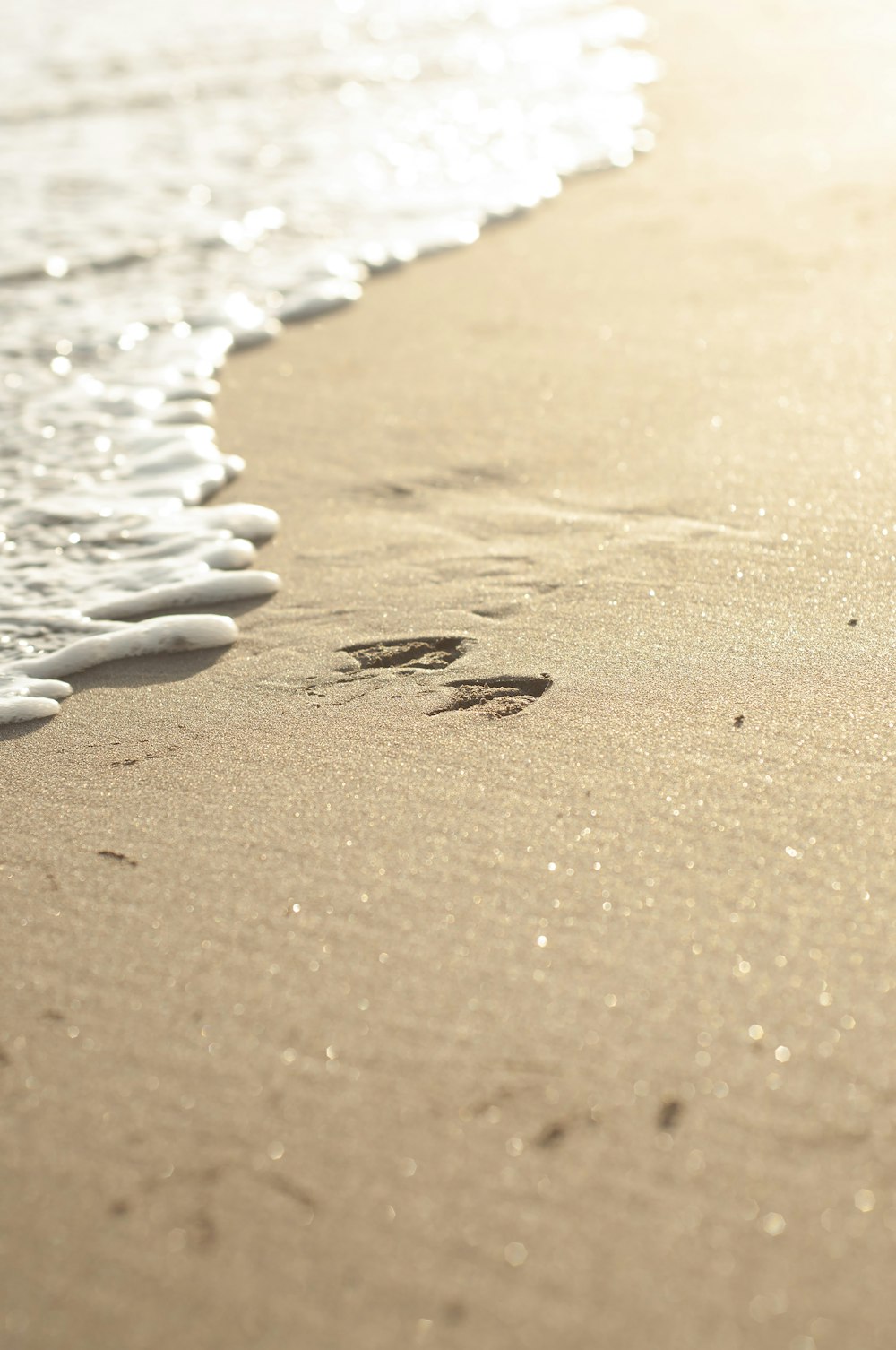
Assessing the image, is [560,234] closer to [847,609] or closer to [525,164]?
[525,164]

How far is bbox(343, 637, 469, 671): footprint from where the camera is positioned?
2.37m

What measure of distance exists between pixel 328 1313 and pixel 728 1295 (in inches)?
15.3

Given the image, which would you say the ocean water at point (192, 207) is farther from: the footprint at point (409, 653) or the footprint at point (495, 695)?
the footprint at point (495, 695)

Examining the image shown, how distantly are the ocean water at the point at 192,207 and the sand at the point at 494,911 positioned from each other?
234mm

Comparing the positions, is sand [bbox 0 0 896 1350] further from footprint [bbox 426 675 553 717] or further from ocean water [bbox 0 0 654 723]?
ocean water [bbox 0 0 654 723]

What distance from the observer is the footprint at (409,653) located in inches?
93.1

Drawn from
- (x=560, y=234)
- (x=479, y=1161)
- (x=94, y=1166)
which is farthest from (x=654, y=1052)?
(x=560, y=234)

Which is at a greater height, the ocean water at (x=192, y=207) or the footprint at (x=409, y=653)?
the ocean water at (x=192, y=207)

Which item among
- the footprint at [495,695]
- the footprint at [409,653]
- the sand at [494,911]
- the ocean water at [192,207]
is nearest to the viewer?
the sand at [494,911]

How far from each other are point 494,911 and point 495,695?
0.59 m

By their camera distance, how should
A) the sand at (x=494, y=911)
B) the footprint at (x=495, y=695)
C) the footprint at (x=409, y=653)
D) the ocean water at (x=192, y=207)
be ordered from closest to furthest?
1. the sand at (x=494, y=911)
2. the footprint at (x=495, y=695)
3. the footprint at (x=409, y=653)
4. the ocean water at (x=192, y=207)

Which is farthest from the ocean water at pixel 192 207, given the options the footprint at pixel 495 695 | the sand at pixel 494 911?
the footprint at pixel 495 695

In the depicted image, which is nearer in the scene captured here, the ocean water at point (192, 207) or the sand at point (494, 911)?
the sand at point (494, 911)

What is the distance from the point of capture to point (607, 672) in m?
2.24
